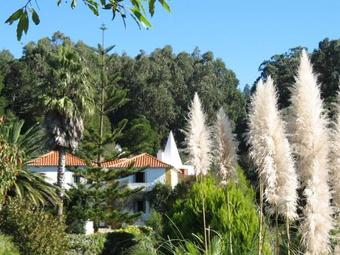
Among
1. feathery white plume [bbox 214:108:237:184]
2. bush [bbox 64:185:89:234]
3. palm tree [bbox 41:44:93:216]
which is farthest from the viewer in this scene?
bush [bbox 64:185:89:234]

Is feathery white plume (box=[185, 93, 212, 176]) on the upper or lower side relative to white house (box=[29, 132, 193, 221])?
lower

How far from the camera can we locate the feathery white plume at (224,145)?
7680 millimetres

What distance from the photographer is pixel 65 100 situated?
101ft

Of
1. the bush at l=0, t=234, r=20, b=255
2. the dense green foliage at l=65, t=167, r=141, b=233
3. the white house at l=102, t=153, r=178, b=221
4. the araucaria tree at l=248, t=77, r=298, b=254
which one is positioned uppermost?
the white house at l=102, t=153, r=178, b=221

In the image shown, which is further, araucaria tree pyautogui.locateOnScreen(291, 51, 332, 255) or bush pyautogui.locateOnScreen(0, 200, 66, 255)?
bush pyautogui.locateOnScreen(0, 200, 66, 255)

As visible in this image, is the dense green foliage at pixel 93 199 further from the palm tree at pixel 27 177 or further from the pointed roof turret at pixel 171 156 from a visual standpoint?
the pointed roof turret at pixel 171 156

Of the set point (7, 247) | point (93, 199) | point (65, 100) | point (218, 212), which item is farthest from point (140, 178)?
point (218, 212)

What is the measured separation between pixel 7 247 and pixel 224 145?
11.2 metres

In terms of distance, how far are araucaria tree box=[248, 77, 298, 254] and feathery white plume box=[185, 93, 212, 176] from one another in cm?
216

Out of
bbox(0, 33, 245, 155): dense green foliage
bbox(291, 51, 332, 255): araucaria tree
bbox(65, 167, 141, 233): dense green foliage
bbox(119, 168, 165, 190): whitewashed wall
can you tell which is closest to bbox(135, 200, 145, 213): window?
bbox(119, 168, 165, 190): whitewashed wall

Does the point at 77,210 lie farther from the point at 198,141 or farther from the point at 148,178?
the point at 198,141

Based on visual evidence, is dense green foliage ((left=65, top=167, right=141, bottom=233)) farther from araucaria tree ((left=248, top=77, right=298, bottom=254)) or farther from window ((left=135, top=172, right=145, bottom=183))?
araucaria tree ((left=248, top=77, right=298, bottom=254))

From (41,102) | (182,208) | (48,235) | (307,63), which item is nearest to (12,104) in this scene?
(41,102)

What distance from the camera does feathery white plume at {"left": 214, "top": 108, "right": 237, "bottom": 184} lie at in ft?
25.2
